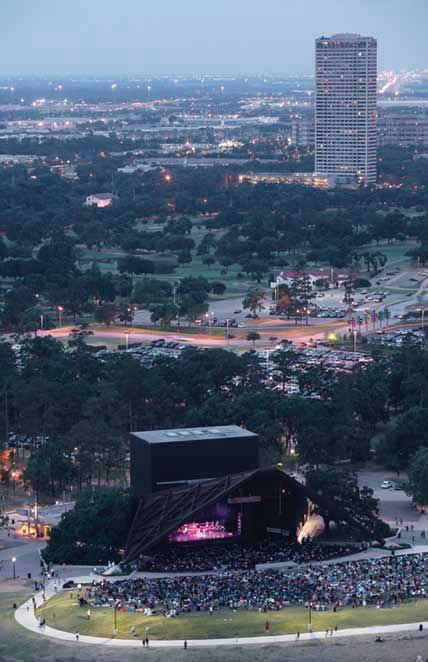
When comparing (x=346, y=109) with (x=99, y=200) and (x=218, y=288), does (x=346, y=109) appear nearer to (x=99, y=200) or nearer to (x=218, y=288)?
(x=99, y=200)

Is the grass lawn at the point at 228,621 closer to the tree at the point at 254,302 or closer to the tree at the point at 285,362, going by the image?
the tree at the point at 285,362

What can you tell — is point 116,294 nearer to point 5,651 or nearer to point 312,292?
point 312,292

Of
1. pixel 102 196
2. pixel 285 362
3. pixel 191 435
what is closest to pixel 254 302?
pixel 285 362

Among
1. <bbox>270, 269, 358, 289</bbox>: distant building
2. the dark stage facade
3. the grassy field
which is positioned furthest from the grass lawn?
<bbox>270, 269, 358, 289</bbox>: distant building

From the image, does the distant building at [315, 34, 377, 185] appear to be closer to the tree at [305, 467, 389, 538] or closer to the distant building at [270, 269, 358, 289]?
the distant building at [270, 269, 358, 289]

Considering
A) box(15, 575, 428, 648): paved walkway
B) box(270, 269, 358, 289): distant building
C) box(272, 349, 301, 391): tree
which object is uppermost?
box(15, 575, 428, 648): paved walkway

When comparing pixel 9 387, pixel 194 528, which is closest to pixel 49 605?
pixel 194 528
